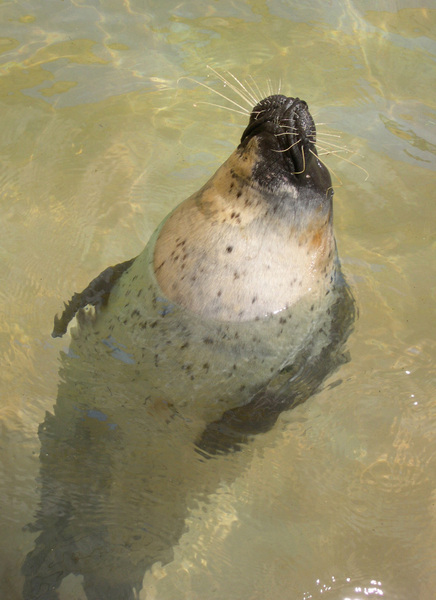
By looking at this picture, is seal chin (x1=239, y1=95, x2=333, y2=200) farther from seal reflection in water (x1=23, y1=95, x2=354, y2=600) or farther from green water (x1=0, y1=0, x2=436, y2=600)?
green water (x1=0, y1=0, x2=436, y2=600)

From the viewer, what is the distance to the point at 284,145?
2719 millimetres

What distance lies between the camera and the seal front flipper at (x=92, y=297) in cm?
310

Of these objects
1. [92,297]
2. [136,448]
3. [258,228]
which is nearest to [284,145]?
[258,228]

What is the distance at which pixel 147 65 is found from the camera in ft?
16.8

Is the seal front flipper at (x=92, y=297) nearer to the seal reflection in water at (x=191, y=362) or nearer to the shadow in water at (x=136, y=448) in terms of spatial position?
the seal reflection in water at (x=191, y=362)

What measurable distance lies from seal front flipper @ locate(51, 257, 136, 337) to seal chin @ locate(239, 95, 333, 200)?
0.90 metres

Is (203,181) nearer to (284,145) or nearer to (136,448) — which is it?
(284,145)

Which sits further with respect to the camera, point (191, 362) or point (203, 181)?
point (203, 181)

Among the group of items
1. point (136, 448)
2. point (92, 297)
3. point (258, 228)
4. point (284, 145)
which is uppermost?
point (284, 145)

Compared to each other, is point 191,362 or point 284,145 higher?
point 284,145

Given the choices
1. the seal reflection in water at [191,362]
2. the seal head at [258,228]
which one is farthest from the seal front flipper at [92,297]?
the seal head at [258,228]

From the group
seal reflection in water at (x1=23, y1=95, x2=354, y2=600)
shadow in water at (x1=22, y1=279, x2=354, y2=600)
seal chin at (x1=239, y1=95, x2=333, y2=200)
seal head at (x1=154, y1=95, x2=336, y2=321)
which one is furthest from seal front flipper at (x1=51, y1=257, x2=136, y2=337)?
seal chin at (x1=239, y1=95, x2=333, y2=200)

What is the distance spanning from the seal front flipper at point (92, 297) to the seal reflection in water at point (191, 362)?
0.23 feet

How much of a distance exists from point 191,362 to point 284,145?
1.03 metres
